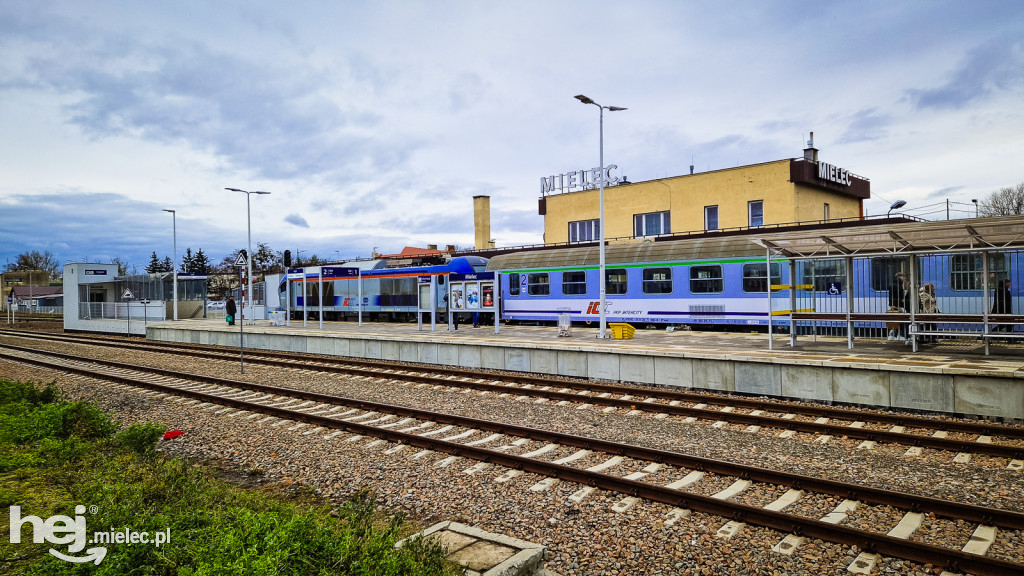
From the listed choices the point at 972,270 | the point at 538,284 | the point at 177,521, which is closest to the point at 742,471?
the point at 177,521

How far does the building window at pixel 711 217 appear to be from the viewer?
37125mm

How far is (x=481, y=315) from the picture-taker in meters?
29.7

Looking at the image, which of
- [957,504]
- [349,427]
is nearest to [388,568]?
[957,504]

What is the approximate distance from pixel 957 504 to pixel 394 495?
5608mm

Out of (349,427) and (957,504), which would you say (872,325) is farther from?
(349,427)

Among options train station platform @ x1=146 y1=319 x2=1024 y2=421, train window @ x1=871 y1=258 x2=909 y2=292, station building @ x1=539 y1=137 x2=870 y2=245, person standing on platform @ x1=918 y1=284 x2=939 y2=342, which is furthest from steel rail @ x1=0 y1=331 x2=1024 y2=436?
station building @ x1=539 y1=137 x2=870 y2=245

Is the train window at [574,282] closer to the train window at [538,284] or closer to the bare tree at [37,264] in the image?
the train window at [538,284]

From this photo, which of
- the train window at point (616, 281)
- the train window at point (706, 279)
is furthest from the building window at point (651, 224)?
the train window at point (706, 279)

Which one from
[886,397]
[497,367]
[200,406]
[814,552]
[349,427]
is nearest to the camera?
[814,552]

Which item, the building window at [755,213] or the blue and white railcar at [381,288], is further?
the building window at [755,213]

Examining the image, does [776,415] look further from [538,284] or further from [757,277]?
[538,284]

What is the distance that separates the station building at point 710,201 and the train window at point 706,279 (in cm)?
1450

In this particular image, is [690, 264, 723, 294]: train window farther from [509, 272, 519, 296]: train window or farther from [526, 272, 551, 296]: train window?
[509, 272, 519, 296]: train window

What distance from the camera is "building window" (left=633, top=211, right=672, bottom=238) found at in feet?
129
